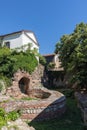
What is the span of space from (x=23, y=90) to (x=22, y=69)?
99.8 inches

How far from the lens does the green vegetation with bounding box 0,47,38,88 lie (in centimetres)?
2554

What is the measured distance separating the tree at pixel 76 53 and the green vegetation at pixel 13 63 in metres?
4.52

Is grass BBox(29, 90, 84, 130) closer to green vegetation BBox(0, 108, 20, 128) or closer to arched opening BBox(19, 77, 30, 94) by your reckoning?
green vegetation BBox(0, 108, 20, 128)

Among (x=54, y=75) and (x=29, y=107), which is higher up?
(x=54, y=75)

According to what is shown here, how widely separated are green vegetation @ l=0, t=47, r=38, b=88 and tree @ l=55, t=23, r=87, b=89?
4.52m

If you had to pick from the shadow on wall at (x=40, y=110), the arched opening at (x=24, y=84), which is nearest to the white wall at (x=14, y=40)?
the arched opening at (x=24, y=84)

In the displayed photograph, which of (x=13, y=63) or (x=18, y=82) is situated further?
(x=18, y=82)

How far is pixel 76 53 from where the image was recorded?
2650 cm

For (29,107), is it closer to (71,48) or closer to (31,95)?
(31,95)

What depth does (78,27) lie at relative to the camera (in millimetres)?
33031

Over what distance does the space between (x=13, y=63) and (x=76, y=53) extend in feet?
22.9

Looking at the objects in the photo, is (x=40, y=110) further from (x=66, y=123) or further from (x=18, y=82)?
(x=18, y=82)

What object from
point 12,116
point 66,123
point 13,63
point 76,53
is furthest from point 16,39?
point 12,116

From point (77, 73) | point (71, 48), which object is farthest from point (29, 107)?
point (71, 48)
